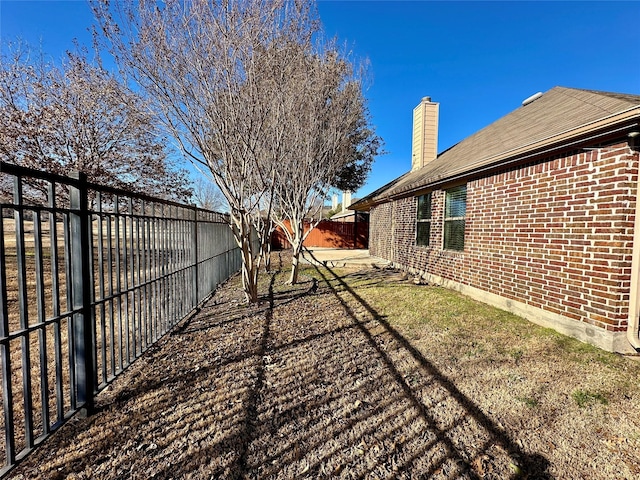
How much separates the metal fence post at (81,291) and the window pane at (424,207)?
740cm

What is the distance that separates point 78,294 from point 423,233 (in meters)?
7.69

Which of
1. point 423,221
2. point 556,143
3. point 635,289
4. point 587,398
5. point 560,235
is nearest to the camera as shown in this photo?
point 587,398

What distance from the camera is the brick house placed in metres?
3.56

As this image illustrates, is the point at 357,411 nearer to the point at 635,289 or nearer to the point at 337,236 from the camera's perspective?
Answer: the point at 635,289

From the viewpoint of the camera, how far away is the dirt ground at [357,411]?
195 centimetres

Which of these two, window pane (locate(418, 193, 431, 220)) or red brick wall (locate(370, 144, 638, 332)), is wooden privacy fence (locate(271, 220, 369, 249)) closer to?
window pane (locate(418, 193, 431, 220))

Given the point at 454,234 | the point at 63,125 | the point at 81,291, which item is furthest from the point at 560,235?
the point at 63,125

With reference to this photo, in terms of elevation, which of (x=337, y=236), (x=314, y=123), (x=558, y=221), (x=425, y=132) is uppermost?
(x=425, y=132)

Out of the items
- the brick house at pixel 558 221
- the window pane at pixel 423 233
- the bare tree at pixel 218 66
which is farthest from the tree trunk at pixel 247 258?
the window pane at pixel 423 233

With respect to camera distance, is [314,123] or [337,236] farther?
[337,236]

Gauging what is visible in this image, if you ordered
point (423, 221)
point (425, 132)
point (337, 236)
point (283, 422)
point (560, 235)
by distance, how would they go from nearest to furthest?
point (283, 422) < point (560, 235) < point (423, 221) < point (425, 132) < point (337, 236)

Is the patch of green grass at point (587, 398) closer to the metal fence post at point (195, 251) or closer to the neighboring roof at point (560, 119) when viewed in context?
the neighboring roof at point (560, 119)

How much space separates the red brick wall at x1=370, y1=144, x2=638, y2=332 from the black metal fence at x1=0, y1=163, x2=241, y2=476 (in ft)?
16.9

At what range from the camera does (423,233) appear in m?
8.48
